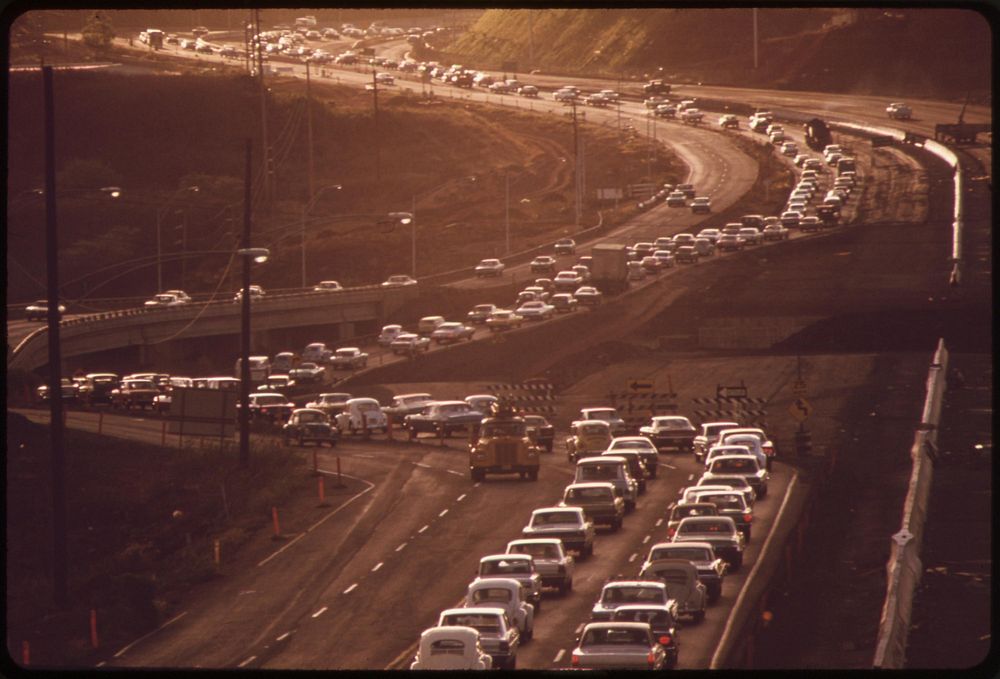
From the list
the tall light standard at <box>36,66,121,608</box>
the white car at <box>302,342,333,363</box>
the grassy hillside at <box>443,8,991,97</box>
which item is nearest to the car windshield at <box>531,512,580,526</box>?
the tall light standard at <box>36,66,121,608</box>

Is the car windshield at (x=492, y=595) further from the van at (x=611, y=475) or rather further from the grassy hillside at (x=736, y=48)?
the grassy hillside at (x=736, y=48)

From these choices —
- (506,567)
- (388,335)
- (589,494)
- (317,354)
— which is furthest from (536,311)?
(506,567)

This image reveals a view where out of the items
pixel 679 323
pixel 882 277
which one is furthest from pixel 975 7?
pixel 882 277

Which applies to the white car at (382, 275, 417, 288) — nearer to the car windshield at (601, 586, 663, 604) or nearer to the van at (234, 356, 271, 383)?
the van at (234, 356, 271, 383)

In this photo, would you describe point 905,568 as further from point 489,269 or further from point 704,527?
point 489,269

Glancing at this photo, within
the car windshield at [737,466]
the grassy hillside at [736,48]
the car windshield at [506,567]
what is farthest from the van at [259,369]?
the grassy hillside at [736,48]

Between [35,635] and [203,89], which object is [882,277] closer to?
[35,635]
